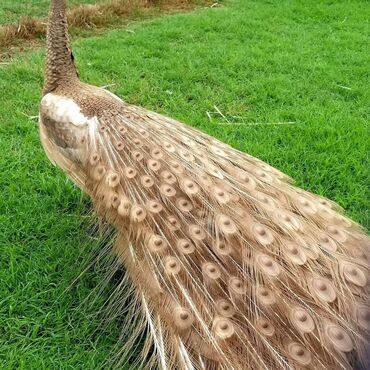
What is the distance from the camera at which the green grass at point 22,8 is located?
6102mm

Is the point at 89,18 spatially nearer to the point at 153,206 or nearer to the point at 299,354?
the point at 153,206

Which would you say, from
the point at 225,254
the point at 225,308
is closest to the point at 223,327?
the point at 225,308

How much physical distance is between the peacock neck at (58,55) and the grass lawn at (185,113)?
1.95ft

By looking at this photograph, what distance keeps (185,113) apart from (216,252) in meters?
2.39

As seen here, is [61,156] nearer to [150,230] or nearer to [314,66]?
[150,230]

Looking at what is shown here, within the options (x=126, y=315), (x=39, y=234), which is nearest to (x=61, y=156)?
(x=39, y=234)

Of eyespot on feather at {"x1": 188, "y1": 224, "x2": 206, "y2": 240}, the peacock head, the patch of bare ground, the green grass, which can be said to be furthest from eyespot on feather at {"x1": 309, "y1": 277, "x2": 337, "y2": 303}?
the green grass

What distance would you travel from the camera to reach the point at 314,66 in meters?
5.11

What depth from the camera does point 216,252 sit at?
2.02 meters

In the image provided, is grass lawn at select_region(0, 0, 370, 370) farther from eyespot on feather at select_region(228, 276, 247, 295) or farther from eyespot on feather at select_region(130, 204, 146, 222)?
eyespot on feather at select_region(228, 276, 247, 295)

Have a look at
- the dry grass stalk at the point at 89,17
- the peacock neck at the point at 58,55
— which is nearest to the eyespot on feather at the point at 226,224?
the peacock neck at the point at 58,55

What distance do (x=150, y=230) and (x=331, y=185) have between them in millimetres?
1678

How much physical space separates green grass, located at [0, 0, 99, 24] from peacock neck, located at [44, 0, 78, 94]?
296cm

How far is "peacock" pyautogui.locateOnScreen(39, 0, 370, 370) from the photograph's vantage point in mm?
1787
